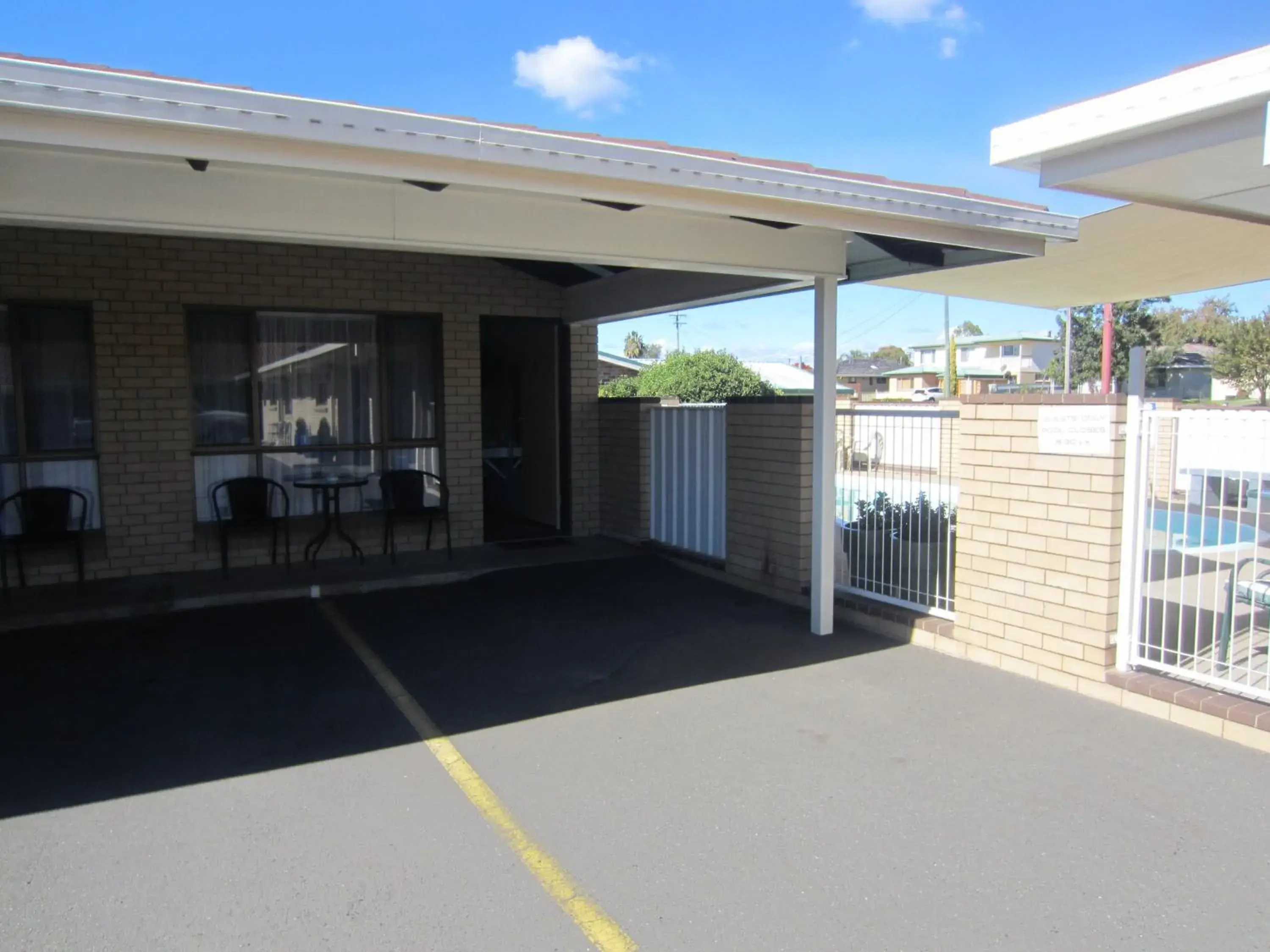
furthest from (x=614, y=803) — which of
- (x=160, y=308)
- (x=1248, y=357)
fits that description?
(x=1248, y=357)

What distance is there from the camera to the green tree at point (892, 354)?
111188 mm

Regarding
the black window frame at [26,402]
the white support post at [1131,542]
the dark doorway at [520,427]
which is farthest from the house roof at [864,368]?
the white support post at [1131,542]

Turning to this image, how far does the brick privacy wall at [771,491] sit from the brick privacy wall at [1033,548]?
1.48 metres

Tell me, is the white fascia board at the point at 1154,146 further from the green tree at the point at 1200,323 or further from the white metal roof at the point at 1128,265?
the green tree at the point at 1200,323

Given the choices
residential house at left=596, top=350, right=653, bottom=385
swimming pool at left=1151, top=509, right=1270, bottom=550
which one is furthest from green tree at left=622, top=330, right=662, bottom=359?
swimming pool at left=1151, top=509, right=1270, bottom=550

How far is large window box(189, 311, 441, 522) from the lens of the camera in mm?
8500

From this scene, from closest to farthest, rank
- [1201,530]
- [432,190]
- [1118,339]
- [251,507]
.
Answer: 1. [432,190]
2. [1201,530]
3. [251,507]
4. [1118,339]

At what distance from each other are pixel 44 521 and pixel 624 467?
547 centimetres

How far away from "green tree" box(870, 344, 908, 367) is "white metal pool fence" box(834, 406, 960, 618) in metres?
103

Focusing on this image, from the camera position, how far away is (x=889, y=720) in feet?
16.3

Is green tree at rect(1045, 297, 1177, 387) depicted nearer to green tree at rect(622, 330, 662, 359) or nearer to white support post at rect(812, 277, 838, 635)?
white support post at rect(812, 277, 838, 635)

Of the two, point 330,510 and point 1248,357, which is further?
point 1248,357

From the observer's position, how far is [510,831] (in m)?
3.76

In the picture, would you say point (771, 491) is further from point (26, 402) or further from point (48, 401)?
point (26, 402)
